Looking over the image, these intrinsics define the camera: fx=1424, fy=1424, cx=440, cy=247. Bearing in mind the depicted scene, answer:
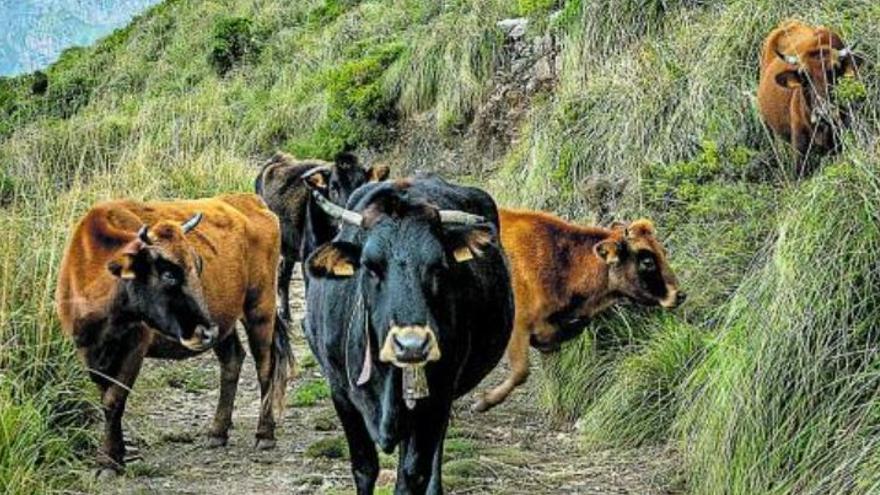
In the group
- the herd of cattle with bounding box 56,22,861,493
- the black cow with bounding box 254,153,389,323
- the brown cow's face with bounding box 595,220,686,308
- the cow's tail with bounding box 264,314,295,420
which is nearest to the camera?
the herd of cattle with bounding box 56,22,861,493

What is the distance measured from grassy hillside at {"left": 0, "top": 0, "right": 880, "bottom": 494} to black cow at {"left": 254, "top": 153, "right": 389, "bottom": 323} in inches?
53.5

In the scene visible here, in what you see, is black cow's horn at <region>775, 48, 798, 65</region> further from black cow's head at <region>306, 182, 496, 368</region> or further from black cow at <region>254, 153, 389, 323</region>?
black cow's head at <region>306, 182, 496, 368</region>

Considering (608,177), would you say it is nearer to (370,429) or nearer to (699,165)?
(699,165)

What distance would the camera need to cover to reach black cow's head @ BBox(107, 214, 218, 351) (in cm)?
759

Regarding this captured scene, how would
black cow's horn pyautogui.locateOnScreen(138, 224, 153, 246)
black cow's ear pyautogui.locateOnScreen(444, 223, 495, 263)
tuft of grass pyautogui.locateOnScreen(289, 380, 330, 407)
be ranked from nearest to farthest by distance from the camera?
1. black cow's ear pyautogui.locateOnScreen(444, 223, 495, 263)
2. black cow's horn pyautogui.locateOnScreen(138, 224, 153, 246)
3. tuft of grass pyautogui.locateOnScreen(289, 380, 330, 407)

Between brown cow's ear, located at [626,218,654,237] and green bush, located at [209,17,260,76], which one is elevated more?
green bush, located at [209,17,260,76]

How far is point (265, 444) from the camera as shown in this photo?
8.62m

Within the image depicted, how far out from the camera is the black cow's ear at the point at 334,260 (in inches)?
219

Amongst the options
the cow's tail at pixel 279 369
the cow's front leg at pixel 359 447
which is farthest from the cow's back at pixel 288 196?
the cow's front leg at pixel 359 447

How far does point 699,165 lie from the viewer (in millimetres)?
9195

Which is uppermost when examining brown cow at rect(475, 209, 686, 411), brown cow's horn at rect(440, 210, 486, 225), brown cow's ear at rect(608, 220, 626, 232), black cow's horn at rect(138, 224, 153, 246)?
brown cow's horn at rect(440, 210, 486, 225)

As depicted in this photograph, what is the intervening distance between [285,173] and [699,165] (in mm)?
4684

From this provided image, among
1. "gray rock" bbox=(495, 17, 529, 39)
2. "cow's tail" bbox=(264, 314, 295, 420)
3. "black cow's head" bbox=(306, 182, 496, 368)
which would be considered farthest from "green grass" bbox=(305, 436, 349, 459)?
"gray rock" bbox=(495, 17, 529, 39)

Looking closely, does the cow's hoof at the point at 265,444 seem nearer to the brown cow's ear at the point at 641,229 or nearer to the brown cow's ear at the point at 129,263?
the brown cow's ear at the point at 129,263
